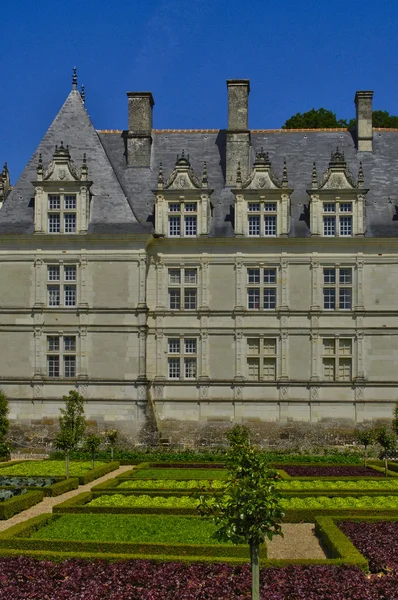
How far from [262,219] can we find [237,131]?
500 cm

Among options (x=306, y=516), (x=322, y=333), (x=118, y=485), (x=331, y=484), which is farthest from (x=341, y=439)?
(x=306, y=516)

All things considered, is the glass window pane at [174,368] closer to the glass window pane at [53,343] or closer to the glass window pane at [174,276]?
the glass window pane at [174,276]

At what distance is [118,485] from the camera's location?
2266 cm

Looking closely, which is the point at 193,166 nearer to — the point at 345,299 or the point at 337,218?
the point at 337,218

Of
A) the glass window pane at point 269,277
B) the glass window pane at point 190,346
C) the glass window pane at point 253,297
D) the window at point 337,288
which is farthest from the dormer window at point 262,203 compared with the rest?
the glass window pane at point 190,346

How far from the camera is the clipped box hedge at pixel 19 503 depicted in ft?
59.3

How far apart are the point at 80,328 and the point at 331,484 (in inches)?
571

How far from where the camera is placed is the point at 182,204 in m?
34.2

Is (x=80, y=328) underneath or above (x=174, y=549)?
above

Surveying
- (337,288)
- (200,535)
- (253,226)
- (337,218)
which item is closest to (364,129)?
(337,218)

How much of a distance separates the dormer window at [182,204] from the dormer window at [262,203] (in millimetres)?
1434

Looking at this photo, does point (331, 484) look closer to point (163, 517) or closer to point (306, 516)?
point (306, 516)

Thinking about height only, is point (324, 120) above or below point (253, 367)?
above

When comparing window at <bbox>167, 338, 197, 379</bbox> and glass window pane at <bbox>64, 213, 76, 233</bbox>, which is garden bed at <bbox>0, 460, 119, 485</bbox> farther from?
glass window pane at <bbox>64, 213, 76, 233</bbox>
